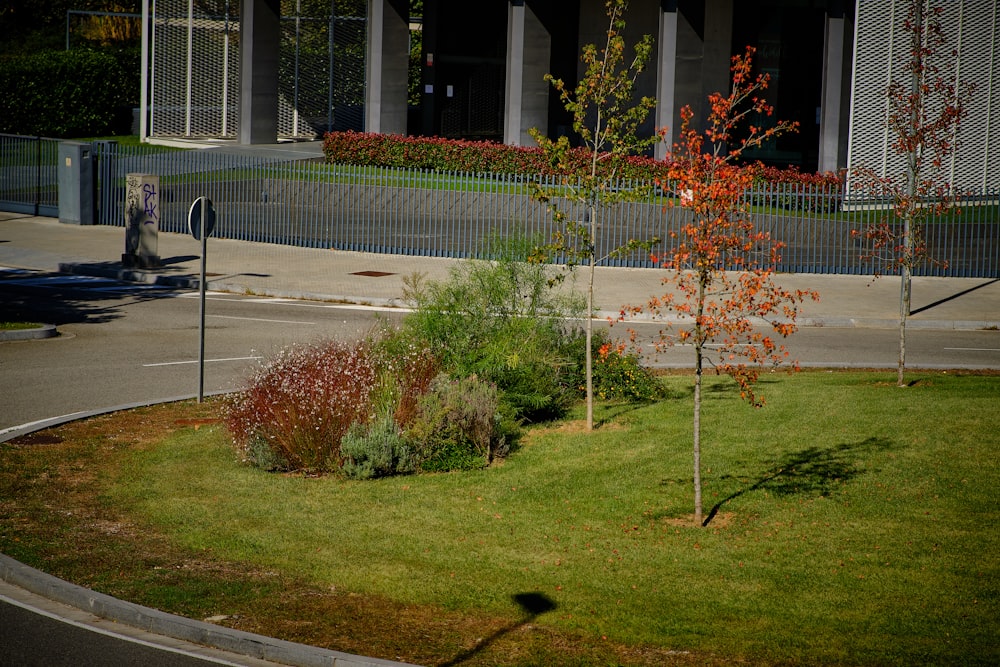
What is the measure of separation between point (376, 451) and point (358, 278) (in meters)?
12.7

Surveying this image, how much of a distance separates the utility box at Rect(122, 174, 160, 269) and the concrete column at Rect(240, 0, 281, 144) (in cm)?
1713

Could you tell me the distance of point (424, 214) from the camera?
27.3 meters

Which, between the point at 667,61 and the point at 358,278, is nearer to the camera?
the point at 358,278

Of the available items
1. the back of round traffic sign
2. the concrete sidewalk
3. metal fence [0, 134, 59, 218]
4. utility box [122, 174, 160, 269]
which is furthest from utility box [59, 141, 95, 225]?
the back of round traffic sign

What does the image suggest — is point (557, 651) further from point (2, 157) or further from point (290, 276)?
point (2, 157)

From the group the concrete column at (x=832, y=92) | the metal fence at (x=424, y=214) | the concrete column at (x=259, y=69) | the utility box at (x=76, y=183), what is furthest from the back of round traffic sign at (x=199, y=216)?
the concrete column at (x=259, y=69)

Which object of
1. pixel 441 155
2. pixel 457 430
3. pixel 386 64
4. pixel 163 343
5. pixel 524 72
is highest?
pixel 386 64

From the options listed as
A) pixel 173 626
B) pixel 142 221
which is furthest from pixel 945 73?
pixel 173 626

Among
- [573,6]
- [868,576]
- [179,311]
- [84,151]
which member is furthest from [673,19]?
[868,576]

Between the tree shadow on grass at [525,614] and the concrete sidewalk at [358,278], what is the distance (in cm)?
1163

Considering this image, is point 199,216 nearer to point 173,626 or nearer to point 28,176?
point 173,626

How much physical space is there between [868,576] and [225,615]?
4349 millimetres

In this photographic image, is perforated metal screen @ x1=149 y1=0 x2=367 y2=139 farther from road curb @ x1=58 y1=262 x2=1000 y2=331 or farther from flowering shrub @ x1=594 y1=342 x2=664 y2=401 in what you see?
flowering shrub @ x1=594 y1=342 x2=664 y2=401

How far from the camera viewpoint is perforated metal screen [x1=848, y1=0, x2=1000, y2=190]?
1177 inches
